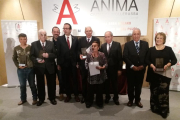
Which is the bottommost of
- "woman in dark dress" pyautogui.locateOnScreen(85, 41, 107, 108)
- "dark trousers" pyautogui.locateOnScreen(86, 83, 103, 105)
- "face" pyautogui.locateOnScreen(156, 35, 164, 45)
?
"dark trousers" pyautogui.locateOnScreen(86, 83, 103, 105)

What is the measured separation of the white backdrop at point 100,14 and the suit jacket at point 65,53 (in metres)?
1.11

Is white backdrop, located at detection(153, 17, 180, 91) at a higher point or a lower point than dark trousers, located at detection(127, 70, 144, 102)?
higher

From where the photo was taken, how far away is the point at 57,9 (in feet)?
12.4

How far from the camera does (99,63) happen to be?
8.33 feet

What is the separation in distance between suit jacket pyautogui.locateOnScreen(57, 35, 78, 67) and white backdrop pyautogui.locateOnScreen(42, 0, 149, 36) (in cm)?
111

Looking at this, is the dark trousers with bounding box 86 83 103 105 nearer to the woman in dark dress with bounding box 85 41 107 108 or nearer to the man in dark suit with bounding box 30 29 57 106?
the woman in dark dress with bounding box 85 41 107 108

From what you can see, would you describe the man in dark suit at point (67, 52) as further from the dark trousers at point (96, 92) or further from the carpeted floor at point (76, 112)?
the carpeted floor at point (76, 112)

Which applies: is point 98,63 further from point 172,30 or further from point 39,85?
point 172,30

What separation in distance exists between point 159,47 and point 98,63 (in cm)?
114

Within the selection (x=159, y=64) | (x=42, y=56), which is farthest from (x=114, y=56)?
(x=42, y=56)

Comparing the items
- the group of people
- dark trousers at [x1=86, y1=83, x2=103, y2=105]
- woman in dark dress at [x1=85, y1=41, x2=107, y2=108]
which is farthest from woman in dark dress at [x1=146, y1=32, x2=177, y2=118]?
dark trousers at [x1=86, y1=83, x2=103, y2=105]

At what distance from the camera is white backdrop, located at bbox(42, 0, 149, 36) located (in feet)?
12.1

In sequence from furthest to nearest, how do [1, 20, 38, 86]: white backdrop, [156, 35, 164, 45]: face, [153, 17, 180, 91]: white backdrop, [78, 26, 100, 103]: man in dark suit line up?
[1, 20, 38, 86]: white backdrop, [153, 17, 180, 91]: white backdrop, [78, 26, 100, 103]: man in dark suit, [156, 35, 164, 45]: face

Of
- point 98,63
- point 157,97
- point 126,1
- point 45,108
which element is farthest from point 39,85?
point 126,1
